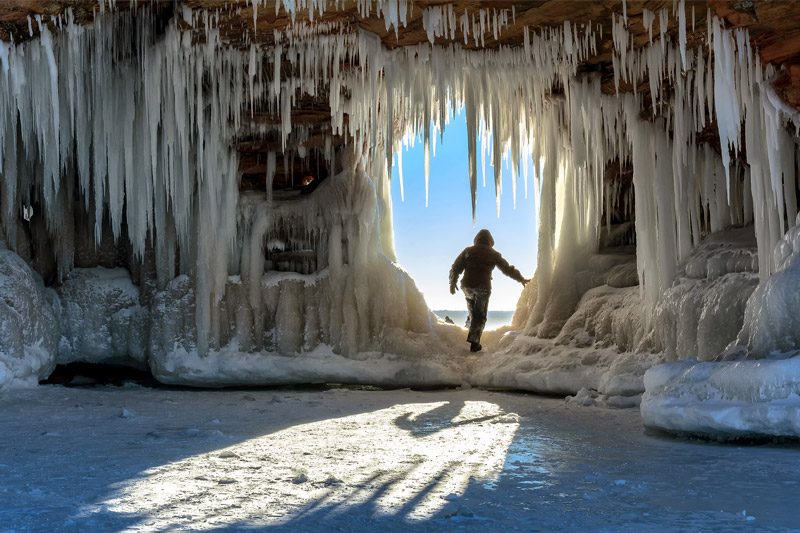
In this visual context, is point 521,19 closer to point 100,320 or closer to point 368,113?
point 368,113

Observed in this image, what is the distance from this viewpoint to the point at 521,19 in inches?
281

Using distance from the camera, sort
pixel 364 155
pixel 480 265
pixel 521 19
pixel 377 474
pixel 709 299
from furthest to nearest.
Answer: pixel 364 155 → pixel 480 265 → pixel 709 299 → pixel 521 19 → pixel 377 474

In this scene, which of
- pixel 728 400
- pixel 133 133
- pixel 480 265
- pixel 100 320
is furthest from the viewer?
pixel 480 265

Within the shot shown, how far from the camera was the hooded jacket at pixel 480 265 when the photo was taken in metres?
11.3

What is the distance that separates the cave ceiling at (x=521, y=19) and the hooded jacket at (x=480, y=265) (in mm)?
3877

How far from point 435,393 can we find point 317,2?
4.98 meters

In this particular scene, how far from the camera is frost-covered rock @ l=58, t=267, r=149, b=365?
1050 centimetres

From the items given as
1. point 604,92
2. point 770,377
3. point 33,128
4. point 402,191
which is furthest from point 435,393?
point 33,128

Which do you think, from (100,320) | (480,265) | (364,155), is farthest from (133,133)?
(480,265)

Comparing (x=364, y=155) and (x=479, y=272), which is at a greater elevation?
(x=364, y=155)

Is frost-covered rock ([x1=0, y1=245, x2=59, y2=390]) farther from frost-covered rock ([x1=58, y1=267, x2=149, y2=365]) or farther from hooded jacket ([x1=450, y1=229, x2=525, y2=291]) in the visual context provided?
hooded jacket ([x1=450, y1=229, x2=525, y2=291])

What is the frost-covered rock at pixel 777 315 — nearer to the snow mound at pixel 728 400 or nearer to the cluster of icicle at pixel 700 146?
the snow mound at pixel 728 400

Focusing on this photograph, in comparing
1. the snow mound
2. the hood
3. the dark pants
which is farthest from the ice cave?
the hood

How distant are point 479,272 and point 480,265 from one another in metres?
0.11
